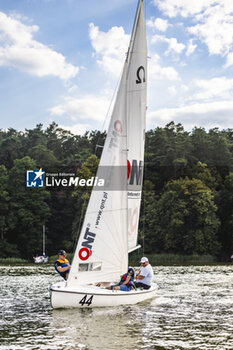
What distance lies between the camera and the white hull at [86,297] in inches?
662

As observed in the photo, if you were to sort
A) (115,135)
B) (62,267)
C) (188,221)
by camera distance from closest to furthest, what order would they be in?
(115,135)
(62,267)
(188,221)

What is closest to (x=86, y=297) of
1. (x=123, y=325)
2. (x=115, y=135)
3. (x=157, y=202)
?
(x=123, y=325)

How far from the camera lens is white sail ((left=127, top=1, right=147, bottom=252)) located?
65.0 ft

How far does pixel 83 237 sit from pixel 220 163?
228 ft

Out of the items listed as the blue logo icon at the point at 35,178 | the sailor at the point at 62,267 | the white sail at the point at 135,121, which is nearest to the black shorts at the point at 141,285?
the white sail at the point at 135,121

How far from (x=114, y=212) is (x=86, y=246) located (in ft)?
5.32

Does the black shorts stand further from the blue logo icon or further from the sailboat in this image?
the blue logo icon

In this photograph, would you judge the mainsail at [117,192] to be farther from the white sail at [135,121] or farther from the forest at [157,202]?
the forest at [157,202]

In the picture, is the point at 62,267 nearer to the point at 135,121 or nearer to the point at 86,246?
the point at 86,246

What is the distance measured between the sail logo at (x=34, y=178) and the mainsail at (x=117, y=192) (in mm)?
53296

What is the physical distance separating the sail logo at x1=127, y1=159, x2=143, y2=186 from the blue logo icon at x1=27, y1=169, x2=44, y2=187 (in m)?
53.0

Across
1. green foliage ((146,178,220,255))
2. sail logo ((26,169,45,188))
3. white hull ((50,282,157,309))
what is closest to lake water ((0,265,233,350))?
white hull ((50,282,157,309))

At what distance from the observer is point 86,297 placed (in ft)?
55.5

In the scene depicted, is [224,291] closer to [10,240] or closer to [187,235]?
[187,235]
